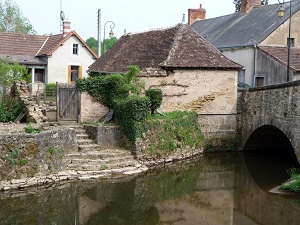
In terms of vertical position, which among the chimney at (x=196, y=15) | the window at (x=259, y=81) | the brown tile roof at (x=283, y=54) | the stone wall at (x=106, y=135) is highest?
the chimney at (x=196, y=15)

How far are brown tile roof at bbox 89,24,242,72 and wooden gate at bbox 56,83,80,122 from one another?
3952 millimetres

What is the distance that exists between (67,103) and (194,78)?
6.16m

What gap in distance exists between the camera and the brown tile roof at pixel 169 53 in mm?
20792

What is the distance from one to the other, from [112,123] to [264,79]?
35.4ft

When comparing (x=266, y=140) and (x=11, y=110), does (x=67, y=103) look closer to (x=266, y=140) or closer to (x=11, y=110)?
(x=11, y=110)

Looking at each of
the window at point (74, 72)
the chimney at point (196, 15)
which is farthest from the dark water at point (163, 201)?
the chimney at point (196, 15)

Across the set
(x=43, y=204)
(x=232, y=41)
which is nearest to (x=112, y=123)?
(x=43, y=204)

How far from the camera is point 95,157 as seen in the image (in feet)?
54.9

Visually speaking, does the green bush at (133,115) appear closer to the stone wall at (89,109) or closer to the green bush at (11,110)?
the stone wall at (89,109)

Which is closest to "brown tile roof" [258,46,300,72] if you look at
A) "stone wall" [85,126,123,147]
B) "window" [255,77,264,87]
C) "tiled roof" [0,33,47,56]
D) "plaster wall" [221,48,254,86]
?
"plaster wall" [221,48,254,86]

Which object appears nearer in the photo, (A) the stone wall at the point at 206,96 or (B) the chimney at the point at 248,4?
(A) the stone wall at the point at 206,96

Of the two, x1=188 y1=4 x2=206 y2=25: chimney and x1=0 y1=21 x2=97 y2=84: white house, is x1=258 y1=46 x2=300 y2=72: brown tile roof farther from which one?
x1=188 y1=4 x2=206 y2=25: chimney

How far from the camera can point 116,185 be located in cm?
1498

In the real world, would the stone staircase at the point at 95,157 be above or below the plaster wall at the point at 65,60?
below
